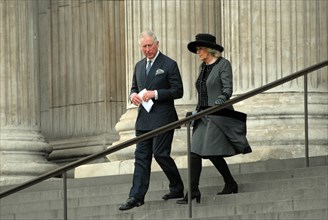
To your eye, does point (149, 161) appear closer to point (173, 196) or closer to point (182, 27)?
point (173, 196)

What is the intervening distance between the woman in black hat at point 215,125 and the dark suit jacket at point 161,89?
369 millimetres

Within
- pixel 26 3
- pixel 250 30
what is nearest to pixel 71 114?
pixel 26 3

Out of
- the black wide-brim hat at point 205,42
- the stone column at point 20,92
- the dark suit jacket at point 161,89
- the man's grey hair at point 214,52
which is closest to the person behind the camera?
the black wide-brim hat at point 205,42

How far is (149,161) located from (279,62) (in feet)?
11.7

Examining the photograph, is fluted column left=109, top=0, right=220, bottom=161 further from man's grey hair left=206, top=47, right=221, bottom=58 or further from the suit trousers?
man's grey hair left=206, top=47, right=221, bottom=58

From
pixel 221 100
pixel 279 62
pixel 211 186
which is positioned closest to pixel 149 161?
pixel 211 186

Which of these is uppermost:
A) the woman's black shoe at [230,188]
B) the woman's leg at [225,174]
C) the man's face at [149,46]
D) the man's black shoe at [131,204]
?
the man's face at [149,46]

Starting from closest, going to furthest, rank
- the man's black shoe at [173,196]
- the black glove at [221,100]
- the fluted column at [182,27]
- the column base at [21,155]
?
the black glove at [221,100], the man's black shoe at [173,196], the fluted column at [182,27], the column base at [21,155]

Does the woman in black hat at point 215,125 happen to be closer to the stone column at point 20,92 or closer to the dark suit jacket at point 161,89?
the dark suit jacket at point 161,89

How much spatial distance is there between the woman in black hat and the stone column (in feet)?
22.9

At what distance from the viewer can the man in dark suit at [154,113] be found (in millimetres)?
20953

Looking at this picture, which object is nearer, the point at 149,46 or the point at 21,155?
the point at 149,46

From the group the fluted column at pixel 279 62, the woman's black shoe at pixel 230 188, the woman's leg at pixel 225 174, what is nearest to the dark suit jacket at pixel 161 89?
the woman's leg at pixel 225 174

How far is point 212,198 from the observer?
20.5 m
